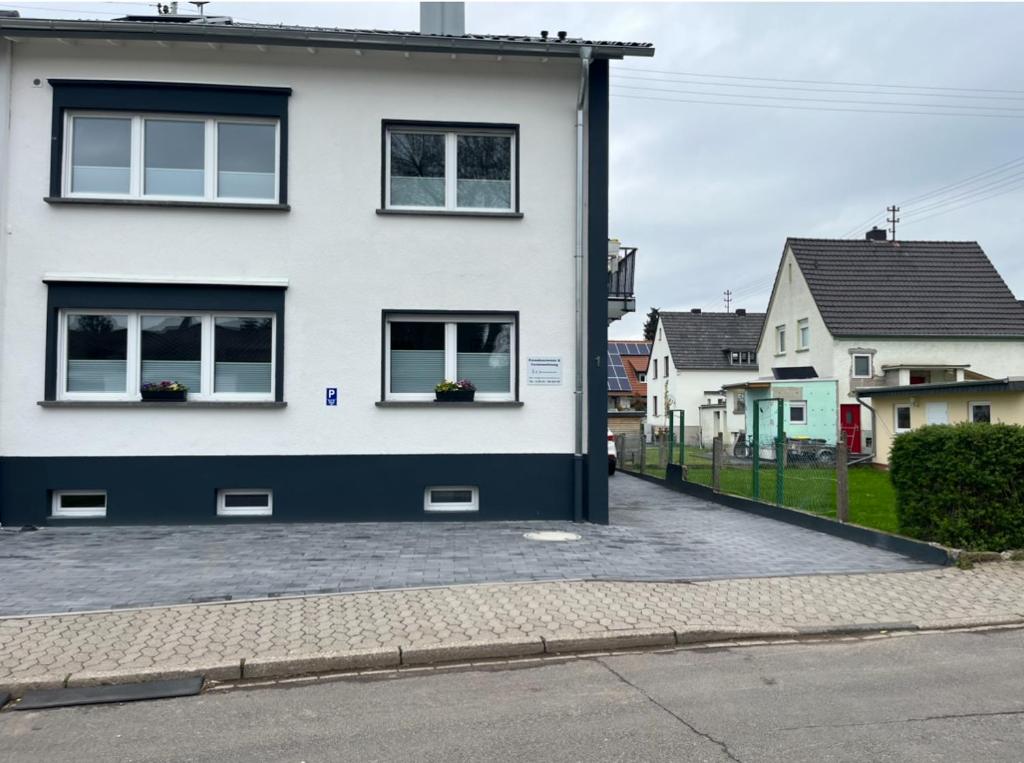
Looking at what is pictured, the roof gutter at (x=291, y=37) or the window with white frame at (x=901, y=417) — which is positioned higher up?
the roof gutter at (x=291, y=37)

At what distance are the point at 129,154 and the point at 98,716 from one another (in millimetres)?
8857

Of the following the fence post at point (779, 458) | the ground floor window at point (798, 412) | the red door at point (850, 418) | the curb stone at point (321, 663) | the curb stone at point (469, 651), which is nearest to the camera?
the curb stone at point (321, 663)

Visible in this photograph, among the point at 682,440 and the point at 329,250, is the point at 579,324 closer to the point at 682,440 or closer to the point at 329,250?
the point at 329,250

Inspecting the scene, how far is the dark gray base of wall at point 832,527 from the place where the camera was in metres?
9.23

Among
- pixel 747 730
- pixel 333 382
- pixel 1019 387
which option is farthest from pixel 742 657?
pixel 1019 387

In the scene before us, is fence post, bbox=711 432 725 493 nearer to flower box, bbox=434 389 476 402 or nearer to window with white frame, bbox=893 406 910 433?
flower box, bbox=434 389 476 402

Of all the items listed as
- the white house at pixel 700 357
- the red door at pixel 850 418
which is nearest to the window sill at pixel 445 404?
the red door at pixel 850 418

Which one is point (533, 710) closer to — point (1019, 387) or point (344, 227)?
point (344, 227)

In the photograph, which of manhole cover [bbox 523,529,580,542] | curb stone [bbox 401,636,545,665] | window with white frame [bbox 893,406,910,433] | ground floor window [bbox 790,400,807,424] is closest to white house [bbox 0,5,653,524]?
manhole cover [bbox 523,529,580,542]

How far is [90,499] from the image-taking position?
442 inches

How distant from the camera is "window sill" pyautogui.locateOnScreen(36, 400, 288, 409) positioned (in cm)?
1105

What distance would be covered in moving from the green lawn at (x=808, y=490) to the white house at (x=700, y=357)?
1273 inches

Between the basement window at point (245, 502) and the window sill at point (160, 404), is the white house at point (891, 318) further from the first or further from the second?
the window sill at point (160, 404)

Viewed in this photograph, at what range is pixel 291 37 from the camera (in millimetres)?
11133
